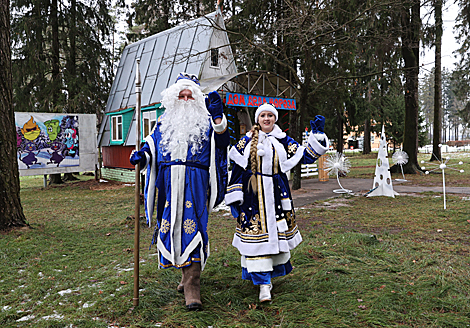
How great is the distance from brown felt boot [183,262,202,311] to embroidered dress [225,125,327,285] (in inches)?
19.3

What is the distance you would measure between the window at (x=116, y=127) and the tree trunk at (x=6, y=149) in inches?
404

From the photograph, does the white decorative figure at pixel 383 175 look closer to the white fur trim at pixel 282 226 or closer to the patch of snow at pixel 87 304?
the white fur trim at pixel 282 226

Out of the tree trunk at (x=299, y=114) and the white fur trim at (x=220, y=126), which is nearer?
the white fur trim at (x=220, y=126)

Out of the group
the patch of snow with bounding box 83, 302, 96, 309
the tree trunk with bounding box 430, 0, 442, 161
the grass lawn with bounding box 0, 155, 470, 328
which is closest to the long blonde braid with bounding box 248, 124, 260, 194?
the grass lawn with bounding box 0, 155, 470, 328

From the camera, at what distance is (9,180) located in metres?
6.16

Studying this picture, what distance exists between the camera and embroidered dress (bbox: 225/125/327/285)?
136 inches

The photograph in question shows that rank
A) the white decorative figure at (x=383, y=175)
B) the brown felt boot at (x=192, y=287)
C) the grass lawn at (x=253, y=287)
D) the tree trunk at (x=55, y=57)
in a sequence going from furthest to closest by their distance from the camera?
the tree trunk at (x=55, y=57), the white decorative figure at (x=383, y=175), the brown felt boot at (x=192, y=287), the grass lawn at (x=253, y=287)

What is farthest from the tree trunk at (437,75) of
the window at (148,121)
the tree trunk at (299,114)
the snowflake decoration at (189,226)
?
the window at (148,121)

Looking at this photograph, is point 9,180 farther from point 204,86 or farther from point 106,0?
point 106,0

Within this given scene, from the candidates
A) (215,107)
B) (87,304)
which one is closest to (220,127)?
(215,107)

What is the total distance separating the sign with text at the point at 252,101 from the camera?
12.1 metres

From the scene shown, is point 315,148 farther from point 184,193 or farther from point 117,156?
point 117,156

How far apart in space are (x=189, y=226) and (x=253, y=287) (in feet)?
3.36

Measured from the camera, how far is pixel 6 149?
6168 mm
